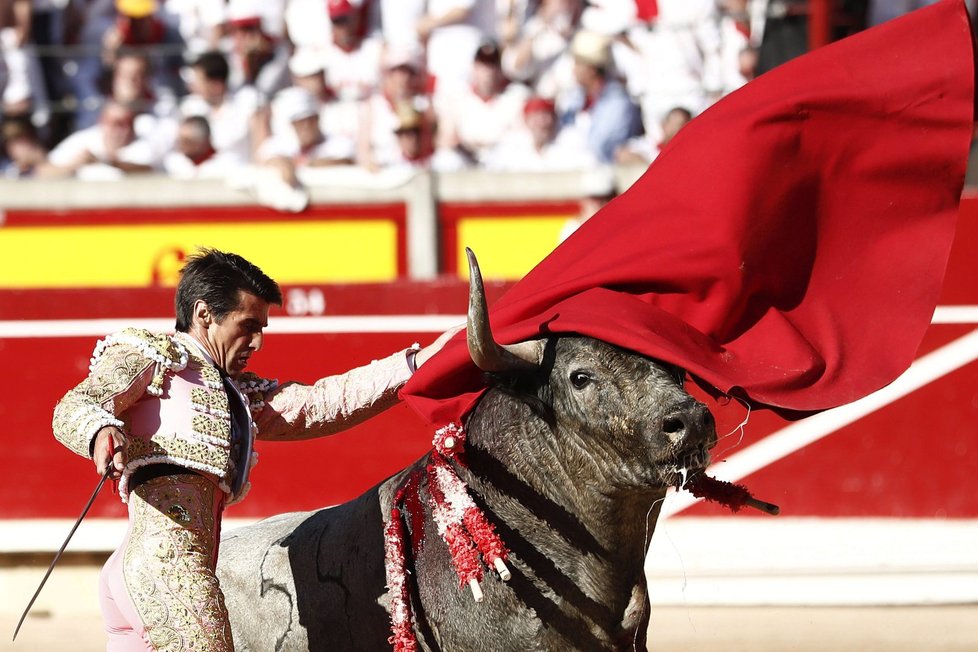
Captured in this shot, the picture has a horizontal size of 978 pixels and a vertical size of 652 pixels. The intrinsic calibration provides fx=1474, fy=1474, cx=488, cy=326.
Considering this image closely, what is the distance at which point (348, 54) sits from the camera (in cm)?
782

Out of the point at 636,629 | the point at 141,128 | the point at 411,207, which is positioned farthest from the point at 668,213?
the point at 141,128

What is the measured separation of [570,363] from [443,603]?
0.62m

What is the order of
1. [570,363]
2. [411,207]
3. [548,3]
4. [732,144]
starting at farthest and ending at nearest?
[548,3], [411,207], [732,144], [570,363]

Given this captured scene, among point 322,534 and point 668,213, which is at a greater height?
point 668,213

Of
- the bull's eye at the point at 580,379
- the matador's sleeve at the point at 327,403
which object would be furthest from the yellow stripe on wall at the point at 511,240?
the bull's eye at the point at 580,379

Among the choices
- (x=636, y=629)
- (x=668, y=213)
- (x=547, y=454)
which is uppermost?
(x=668, y=213)

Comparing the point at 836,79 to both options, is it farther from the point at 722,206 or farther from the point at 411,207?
the point at 411,207

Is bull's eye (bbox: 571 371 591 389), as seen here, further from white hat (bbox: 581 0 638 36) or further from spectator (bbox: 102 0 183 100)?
spectator (bbox: 102 0 183 100)

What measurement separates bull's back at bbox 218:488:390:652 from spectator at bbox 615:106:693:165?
3.75 meters

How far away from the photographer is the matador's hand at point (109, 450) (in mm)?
2863

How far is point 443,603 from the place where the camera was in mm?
3330

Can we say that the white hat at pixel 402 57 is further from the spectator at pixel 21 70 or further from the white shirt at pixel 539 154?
the spectator at pixel 21 70

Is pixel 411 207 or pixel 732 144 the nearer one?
pixel 732 144

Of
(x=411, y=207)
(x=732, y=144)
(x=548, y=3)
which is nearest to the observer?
(x=732, y=144)
